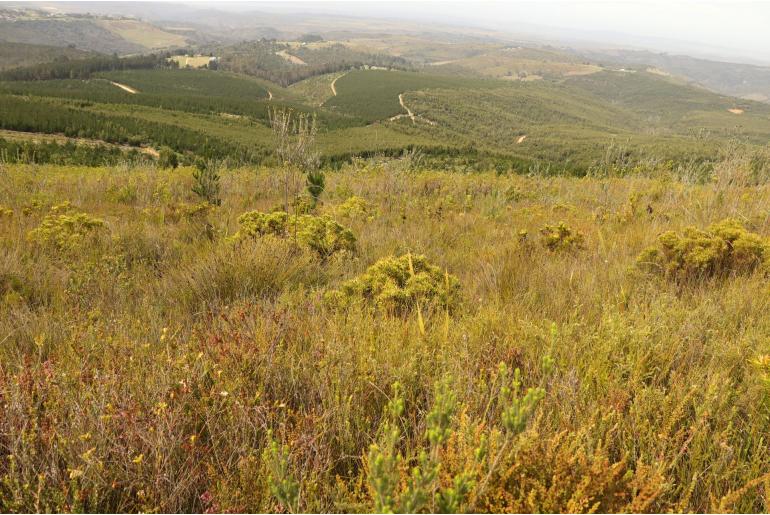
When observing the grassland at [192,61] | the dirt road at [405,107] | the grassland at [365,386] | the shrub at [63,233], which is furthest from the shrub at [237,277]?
the grassland at [192,61]

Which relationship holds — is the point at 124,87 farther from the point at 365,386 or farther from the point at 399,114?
the point at 365,386

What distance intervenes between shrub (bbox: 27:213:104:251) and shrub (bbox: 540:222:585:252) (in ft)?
16.2

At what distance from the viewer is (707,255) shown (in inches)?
→ 140

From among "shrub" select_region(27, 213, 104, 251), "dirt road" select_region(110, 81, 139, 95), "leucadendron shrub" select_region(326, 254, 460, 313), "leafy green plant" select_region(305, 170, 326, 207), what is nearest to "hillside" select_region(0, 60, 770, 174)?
"dirt road" select_region(110, 81, 139, 95)

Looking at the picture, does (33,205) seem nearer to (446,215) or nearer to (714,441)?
(446,215)

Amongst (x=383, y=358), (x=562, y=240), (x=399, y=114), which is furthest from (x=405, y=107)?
(x=383, y=358)

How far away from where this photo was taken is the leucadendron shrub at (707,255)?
3.63 metres

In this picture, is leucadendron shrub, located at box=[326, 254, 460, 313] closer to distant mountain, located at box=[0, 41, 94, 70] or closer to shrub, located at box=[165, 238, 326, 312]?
shrub, located at box=[165, 238, 326, 312]

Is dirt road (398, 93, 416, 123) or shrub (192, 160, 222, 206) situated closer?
shrub (192, 160, 222, 206)

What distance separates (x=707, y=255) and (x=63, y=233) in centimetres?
604

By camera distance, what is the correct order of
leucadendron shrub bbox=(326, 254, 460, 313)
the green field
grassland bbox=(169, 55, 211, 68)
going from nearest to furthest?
leucadendron shrub bbox=(326, 254, 460, 313), the green field, grassland bbox=(169, 55, 211, 68)

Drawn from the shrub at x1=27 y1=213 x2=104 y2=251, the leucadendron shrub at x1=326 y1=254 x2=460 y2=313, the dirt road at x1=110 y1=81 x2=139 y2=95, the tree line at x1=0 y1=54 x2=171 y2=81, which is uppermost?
the tree line at x1=0 y1=54 x2=171 y2=81

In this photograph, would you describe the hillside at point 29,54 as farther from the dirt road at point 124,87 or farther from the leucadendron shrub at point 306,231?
the leucadendron shrub at point 306,231

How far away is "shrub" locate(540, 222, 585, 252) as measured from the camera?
4.70 m
